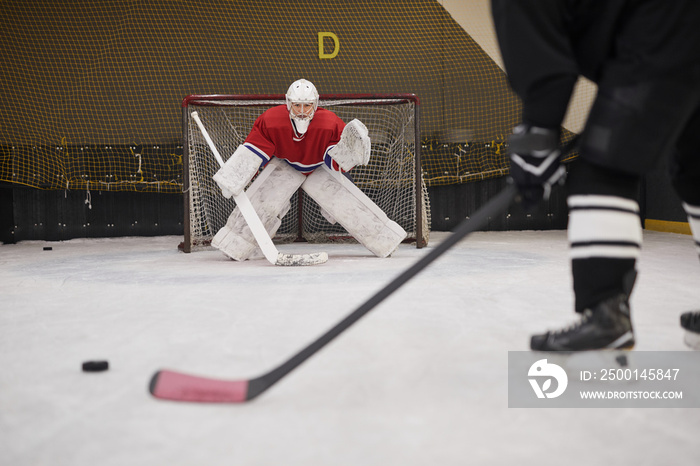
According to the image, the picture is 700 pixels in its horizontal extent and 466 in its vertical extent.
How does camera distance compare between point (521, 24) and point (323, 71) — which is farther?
point (323, 71)

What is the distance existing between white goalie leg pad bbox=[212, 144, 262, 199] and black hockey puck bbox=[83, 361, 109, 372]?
1.90m

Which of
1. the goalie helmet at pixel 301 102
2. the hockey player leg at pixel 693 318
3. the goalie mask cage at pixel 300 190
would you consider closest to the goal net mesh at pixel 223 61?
the goalie mask cage at pixel 300 190

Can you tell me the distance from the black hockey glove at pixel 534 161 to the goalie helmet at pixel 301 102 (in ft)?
7.53

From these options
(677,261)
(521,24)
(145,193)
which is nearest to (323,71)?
(145,193)

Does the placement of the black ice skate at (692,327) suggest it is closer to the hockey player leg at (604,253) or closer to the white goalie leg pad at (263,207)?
the hockey player leg at (604,253)

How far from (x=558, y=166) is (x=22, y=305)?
1778 mm

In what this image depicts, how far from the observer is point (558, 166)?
0.97 metres

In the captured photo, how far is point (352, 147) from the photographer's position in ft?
9.91

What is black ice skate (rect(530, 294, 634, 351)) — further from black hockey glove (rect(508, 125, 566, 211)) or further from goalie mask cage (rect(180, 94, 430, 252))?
goalie mask cage (rect(180, 94, 430, 252))

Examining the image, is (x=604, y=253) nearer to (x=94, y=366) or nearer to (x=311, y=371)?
(x=311, y=371)

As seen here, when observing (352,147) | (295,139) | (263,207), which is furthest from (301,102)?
(263,207)

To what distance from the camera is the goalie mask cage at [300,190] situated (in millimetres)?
3850

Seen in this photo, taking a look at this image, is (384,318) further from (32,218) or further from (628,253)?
(32,218)

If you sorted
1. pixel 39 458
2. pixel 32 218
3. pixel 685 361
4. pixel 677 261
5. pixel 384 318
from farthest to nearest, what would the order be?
pixel 32 218, pixel 677 261, pixel 384 318, pixel 685 361, pixel 39 458
